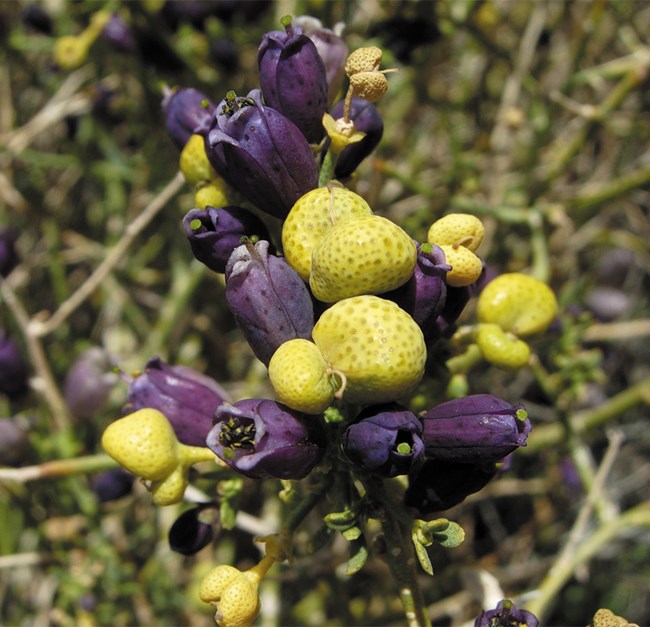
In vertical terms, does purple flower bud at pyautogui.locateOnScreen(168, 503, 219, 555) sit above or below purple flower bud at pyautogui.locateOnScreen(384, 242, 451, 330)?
below

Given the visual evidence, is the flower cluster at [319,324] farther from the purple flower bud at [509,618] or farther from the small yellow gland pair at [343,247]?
the purple flower bud at [509,618]

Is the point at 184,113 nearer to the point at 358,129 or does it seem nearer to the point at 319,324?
the point at 358,129

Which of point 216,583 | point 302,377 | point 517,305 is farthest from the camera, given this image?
point 517,305

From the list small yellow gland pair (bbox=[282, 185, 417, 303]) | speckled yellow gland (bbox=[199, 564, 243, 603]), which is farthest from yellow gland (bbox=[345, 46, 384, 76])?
speckled yellow gland (bbox=[199, 564, 243, 603])

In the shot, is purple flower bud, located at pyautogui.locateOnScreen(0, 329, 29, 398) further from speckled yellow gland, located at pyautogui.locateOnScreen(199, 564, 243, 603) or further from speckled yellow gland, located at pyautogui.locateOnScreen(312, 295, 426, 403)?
speckled yellow gland, located at pyautogui.locateOnScreen(312, 295, 426, 403)

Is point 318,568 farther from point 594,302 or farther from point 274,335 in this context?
point 594,302

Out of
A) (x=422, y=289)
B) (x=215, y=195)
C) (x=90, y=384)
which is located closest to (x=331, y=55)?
(x=215, y=195)

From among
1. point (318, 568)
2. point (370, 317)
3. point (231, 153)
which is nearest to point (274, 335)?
point (370, 317)
